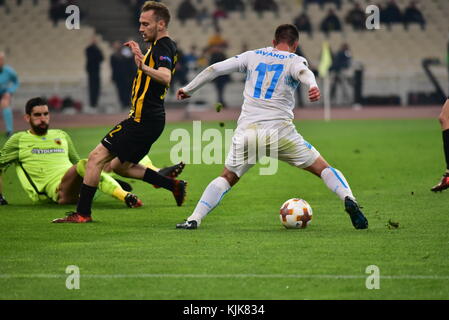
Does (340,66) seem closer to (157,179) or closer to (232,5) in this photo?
(232,5)

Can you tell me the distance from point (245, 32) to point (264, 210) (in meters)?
32.2

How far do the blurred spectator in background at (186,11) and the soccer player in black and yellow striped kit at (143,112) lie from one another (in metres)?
32.5

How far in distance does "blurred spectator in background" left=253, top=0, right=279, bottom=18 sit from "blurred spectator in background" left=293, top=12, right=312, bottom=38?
160cm

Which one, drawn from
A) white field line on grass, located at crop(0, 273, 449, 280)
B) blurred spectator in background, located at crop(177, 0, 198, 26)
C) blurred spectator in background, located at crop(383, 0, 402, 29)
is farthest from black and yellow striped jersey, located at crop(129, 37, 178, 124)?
blurred spectator in background, located at crop(383, 0, 402, 29)

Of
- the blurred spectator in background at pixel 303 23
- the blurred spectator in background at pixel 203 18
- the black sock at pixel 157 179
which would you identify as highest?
the blurred spectator in background at pixel 203 18

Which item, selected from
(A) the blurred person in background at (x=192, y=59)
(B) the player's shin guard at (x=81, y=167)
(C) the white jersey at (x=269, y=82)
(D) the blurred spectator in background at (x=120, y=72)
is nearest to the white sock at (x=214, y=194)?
(C) the white jersey at (x=269, y=82)

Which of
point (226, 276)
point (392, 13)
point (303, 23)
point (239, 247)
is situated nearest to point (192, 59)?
point (303, 23)

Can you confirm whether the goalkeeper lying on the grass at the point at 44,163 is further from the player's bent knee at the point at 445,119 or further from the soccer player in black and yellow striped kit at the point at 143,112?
the player's bent knee at the point at 445,119

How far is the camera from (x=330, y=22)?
42.3 m

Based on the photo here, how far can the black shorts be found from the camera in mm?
10664

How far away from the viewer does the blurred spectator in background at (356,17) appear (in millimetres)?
42188

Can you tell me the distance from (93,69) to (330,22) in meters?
11.0
